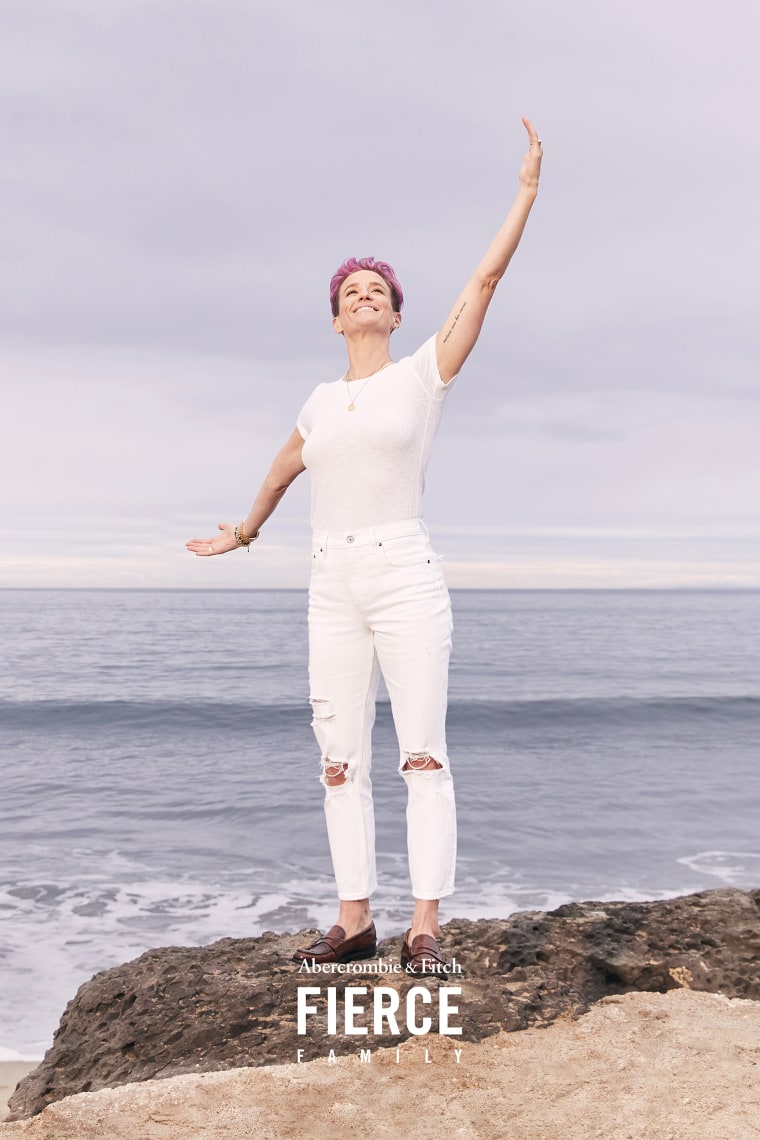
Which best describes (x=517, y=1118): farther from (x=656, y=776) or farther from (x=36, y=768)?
(x=36, y=768)

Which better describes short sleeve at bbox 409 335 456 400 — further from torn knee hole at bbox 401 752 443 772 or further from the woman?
torn knee hole at bbox 401 752 443 772

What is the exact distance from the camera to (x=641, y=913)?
16.0 feet

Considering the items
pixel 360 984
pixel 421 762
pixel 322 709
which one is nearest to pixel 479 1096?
pixel 360 984

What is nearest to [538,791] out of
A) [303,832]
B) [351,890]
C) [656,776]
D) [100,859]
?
[656,776]

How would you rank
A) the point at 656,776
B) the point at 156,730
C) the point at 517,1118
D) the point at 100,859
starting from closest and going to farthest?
the point at 517,1118 < the point at 100,859 < the point at 656,776 < the point at 156,730

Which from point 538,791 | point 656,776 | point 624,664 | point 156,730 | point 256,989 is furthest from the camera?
point 624,664

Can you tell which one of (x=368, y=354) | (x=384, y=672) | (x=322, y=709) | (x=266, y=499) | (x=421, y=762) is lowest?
(x=421, y=762)

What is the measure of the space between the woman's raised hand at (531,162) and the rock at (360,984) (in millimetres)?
3439

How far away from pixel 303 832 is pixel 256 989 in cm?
806

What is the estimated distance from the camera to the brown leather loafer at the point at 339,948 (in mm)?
4219

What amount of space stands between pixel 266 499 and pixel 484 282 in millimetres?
1541

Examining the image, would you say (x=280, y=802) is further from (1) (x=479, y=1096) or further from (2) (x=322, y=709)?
(1) (x=479, y=1096)

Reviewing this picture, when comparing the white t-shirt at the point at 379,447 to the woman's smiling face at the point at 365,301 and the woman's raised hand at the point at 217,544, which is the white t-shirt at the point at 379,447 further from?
the woman's raised hand at the point at 217,544

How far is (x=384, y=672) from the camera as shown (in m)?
3.97
